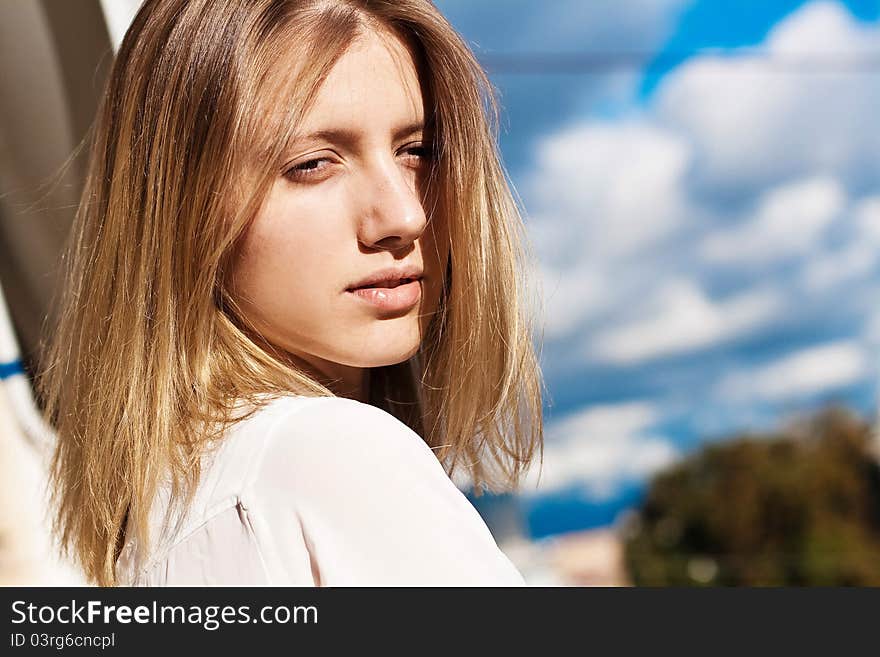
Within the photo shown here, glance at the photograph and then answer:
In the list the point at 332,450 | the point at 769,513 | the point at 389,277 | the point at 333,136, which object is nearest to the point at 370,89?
the point at 333,136

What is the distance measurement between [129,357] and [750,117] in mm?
9395

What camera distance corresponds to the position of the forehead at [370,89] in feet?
2.48

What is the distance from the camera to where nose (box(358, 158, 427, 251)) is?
2.49 feet

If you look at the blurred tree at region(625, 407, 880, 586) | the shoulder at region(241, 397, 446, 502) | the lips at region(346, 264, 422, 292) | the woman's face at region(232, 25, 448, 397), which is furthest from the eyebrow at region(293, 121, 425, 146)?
the blurred tree at region(625, 407, 880, 586)

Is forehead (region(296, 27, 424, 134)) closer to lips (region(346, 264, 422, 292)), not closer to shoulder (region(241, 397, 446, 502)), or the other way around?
lips (region(346, 264, 422, 292))

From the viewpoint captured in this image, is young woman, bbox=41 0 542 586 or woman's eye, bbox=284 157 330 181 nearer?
young woman, bbox=41 0 542 586

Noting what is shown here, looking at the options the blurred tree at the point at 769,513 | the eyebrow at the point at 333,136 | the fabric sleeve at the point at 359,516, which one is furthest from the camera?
the blurred tree at the point at 769,513

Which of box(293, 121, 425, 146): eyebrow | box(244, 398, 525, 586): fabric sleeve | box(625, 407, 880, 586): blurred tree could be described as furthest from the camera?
box(625, 407, 880, 586): blurred tree

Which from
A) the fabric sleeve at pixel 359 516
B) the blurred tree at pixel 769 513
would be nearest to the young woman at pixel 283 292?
the fabric sleeve at pixel 359 516

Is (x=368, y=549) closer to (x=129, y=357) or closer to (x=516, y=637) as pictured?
(x=516, y=637)

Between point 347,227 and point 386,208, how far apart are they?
4cm

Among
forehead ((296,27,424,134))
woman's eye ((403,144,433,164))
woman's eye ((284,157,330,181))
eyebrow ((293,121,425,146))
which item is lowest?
woman's eye ((284,157,330,181))

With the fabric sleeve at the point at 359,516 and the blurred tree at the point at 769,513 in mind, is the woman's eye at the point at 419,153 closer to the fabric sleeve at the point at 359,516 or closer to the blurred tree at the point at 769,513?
the fabric sleeve at the point at 359,516

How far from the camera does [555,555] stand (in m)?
7.87
